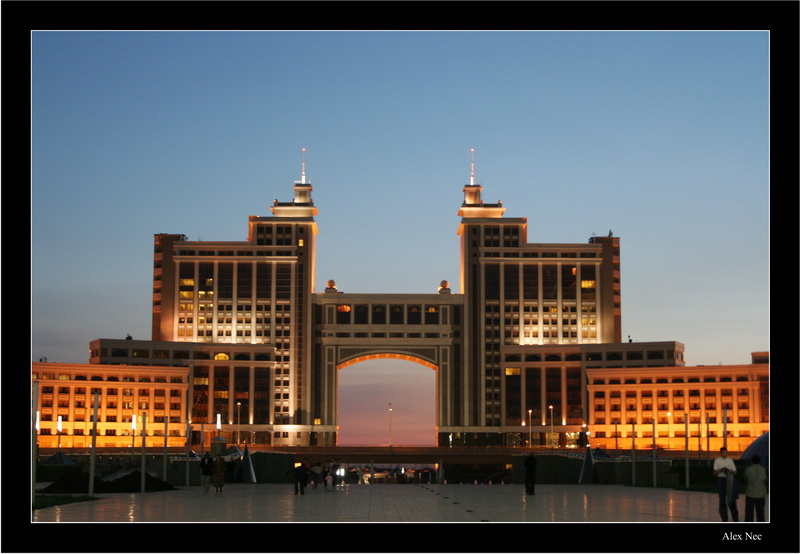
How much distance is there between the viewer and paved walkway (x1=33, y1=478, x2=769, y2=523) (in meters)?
28.6

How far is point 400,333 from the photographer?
172m

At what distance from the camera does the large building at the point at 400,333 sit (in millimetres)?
166500

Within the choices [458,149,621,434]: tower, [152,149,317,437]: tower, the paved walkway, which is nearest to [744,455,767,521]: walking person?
the paved walkway

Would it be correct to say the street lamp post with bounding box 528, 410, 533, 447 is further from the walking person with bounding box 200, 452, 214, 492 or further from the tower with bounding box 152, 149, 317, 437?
the walking person with bounding box 200, 452, 214, 492

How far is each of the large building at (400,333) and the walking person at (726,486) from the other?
13885cm

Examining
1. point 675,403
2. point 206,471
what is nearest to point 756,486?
point 206,471

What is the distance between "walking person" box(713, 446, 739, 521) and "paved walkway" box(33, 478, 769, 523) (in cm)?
124

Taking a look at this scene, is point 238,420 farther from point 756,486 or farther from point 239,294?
point 756,486

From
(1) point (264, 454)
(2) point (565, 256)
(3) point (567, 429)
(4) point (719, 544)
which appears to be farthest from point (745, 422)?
(4) point (719, 544)

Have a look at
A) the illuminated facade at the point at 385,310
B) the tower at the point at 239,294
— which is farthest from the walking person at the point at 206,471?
the tower at the point at 239,294

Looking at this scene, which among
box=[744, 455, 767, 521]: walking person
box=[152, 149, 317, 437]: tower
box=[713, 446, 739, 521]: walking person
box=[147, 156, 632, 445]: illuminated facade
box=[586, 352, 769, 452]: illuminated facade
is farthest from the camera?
box=[152, 149, 317, 437]: tower

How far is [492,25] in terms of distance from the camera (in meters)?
22.4

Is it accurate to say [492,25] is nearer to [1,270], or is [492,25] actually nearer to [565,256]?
[1,270]

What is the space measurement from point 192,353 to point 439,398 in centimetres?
3956
